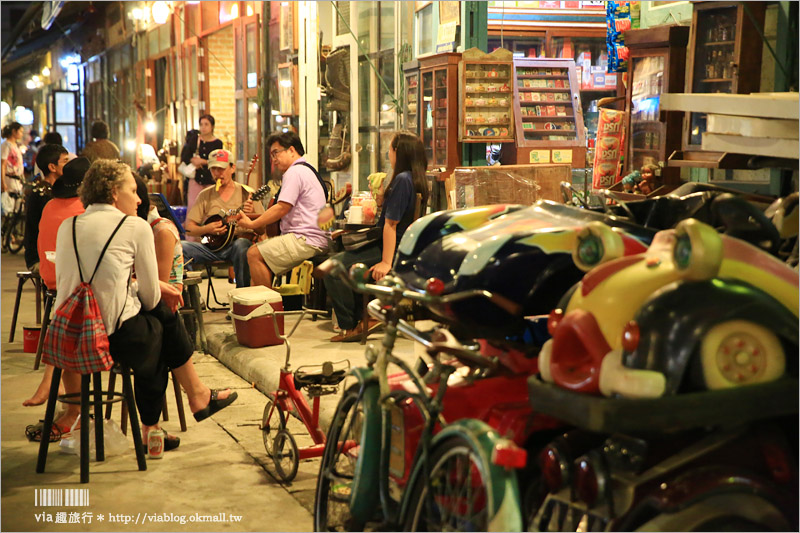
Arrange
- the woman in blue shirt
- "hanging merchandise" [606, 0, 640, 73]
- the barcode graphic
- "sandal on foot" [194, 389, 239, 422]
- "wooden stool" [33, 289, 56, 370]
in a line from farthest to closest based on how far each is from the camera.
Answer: the woman in blue shirt → "hanging merchandise" [606, 0, 640, 73] → "wooden stool" [33, 289, 56, 370] → "sandal on foot" [194, 389, 239, 422] → the barcode graphic

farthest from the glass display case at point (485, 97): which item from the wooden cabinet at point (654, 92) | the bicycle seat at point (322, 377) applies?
the bicycle seat at point (322, 377)

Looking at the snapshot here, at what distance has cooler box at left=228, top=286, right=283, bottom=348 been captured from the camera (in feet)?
25.7

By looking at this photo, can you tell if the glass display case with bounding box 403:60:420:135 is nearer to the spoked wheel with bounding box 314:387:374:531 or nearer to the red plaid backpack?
the red plaid backpack

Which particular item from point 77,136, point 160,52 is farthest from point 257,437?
point 77,136

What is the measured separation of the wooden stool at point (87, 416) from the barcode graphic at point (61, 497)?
0.14 m

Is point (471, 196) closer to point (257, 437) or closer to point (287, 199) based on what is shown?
point (287, 199)

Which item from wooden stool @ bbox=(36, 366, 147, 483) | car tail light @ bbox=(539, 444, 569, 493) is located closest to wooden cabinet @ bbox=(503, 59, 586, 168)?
wooden stool @ bbox=(36, 366, 147, 483)

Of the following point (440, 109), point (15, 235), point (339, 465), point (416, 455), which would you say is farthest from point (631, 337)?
point (15, 235)

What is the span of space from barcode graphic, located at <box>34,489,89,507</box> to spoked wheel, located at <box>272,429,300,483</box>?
1008 millimetres

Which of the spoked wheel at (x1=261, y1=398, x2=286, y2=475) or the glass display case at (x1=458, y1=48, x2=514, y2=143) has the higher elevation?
the glass display case at (x1=458, y1=48, x2=514, y2=143)

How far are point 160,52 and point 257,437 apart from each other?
17.3 m

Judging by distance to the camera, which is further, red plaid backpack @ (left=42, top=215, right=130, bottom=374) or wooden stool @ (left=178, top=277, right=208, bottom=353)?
wooden stool @ (left=178, top=277, right=208, bottom=353)

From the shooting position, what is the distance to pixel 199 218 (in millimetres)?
9648

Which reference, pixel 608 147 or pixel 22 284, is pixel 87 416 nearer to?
pixel 608 147
